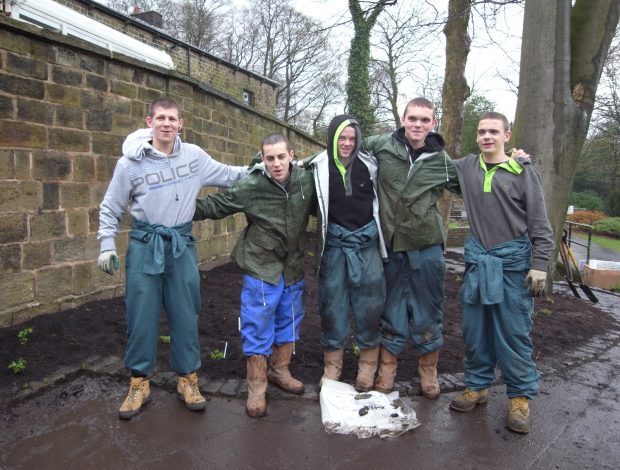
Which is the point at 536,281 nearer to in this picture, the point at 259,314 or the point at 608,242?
the point at 259,314

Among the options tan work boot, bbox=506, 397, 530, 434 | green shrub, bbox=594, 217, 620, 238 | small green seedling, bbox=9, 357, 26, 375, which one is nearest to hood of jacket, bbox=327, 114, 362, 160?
tan work boot, bbox=506, 397, 530, 434

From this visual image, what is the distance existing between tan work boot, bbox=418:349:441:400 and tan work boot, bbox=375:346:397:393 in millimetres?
218

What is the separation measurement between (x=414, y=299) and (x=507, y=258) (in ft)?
2.22

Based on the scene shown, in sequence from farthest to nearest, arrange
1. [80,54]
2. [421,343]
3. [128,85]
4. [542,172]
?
[542,172] < [128,85] < [80,54] < [421,343]

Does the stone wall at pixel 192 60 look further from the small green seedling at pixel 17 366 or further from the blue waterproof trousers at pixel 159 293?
the blue waterproof trousers at pixel 159 293

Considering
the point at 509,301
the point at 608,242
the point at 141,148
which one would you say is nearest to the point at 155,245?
the point at 141,148

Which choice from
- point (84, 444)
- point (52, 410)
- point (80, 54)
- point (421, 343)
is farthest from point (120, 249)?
point (421, 343)

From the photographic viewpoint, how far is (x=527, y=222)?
3008 mm

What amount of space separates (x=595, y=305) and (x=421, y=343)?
4790 millimetres

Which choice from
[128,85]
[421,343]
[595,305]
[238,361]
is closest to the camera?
[421,343]

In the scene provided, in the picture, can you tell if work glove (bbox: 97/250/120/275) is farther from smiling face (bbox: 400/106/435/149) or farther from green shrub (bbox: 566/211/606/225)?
green shrub (bbox: 566/211/606/225)

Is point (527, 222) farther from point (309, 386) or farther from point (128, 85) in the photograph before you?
point (128, 85)

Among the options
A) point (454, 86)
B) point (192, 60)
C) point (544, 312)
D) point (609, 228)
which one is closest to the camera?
point (544, 312)

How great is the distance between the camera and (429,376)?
339 cm
